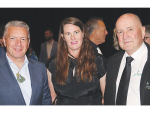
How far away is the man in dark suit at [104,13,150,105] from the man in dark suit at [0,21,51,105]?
92 centimetres

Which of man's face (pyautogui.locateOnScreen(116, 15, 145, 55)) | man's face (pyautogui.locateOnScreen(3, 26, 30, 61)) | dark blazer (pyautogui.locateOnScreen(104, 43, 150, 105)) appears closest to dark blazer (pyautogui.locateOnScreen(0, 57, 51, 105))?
man's face (pyautogui.locateOnScreen(3, 26, 30, 61))

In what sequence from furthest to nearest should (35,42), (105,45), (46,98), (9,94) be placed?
(35,42) < (105,45) < (46,98) < (9,94)

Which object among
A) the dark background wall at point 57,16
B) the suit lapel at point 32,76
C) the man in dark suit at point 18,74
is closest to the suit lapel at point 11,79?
the man in dark suit at point 18,74

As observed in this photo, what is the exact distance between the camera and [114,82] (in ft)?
6.16

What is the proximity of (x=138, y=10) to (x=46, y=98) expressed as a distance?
5.09 meters

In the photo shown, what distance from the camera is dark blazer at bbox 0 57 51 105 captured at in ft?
5.41

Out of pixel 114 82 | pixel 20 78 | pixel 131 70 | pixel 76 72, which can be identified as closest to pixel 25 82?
pixel 20 78

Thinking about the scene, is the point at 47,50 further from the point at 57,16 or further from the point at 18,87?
the point at 18,87

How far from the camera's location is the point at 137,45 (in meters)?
1.81

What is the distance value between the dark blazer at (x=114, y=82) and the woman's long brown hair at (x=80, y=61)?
0.27m

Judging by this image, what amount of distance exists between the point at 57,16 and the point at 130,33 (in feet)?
21.2
